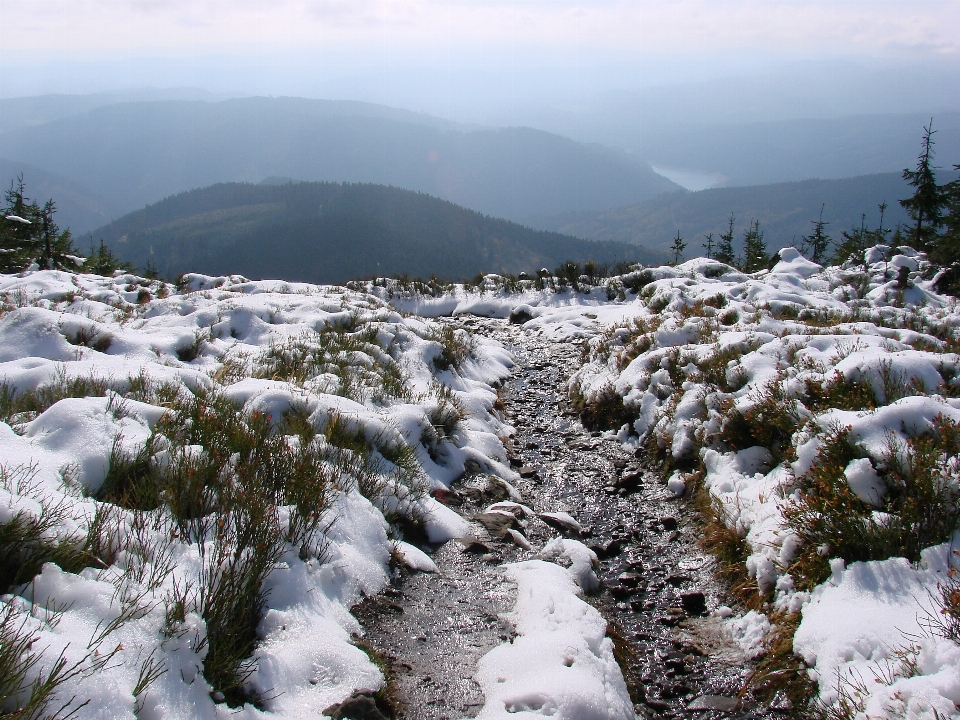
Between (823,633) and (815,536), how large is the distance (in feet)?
3.08

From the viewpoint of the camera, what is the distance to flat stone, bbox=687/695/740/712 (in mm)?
3633

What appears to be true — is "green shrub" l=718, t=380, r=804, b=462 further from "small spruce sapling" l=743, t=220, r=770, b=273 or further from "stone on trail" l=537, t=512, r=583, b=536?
"small spruce sapling" l=743, t=220, r=770, b=273

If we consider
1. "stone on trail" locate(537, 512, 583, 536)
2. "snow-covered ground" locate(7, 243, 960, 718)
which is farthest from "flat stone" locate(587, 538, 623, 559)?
"snow-covered ground" locate(7, 243, 960, 718)

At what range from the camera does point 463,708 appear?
10.4ft

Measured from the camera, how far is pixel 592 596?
4852mm

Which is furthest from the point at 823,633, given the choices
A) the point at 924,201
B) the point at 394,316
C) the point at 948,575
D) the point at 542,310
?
the point at 924,201

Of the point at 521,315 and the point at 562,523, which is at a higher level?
the point at 562,523

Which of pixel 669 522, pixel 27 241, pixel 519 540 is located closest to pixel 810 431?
pixel 669 522

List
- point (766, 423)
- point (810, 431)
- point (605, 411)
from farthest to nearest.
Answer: point (605, 411), point (766, 423), point (810, 431)

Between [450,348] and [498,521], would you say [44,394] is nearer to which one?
[498,521]

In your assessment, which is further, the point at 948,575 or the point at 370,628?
the point at 370,628

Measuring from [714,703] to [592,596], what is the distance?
4.42 ft

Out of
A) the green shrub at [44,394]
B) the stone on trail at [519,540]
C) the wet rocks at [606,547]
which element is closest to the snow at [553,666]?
the stone on trail at [519,540]

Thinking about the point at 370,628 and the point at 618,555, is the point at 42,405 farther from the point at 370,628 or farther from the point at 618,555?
the point at 618,555
